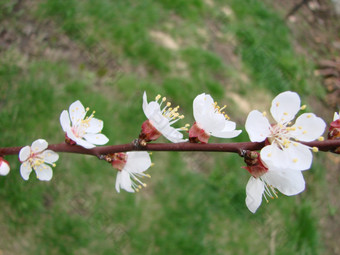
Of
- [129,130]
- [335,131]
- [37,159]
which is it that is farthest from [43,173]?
[129,130]

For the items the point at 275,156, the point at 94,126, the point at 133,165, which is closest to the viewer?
the point at 275,156

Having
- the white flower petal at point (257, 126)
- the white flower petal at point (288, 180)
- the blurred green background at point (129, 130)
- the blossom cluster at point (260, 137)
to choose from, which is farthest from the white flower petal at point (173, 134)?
the blurred green background at point (129, 130)

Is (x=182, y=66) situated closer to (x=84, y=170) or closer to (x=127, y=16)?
(x=127, y=16)

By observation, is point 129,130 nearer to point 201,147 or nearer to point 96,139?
point 96,139

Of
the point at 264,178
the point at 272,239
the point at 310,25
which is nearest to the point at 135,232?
the point at 272,239

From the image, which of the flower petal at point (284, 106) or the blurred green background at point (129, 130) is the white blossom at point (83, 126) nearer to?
the flower petal at point (284, 106)

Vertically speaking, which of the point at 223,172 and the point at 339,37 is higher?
the point at 339,37

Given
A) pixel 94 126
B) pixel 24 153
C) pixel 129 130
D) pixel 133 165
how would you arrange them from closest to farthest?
pixel 24 153, pixel 133 165, pixel 94 126, pixel 129 130

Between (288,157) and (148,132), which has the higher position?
(148,132)
